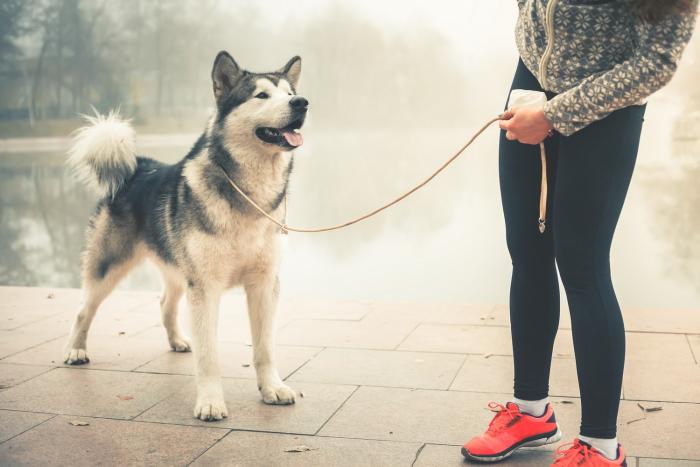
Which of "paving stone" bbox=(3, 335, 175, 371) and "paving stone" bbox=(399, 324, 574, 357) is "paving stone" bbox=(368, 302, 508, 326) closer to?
"paving stone" bbox=(399, 324, 574, 357)

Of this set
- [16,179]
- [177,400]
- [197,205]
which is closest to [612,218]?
[197,205]

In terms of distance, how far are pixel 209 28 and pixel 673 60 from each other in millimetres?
7693

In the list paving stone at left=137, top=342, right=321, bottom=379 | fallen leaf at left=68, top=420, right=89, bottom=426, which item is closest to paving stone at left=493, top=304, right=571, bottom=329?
paving stone at left=137, top=342, right=321, bottom=379

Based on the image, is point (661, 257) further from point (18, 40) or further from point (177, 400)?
point (18, 40)

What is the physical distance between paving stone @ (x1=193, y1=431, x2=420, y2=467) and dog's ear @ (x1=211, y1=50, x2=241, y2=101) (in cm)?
125

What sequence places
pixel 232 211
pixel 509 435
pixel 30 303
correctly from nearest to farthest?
pixel 509 435
pixel 232 211
pixel 30 303

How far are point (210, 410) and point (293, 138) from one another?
1007mm

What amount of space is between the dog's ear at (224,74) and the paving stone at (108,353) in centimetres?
135

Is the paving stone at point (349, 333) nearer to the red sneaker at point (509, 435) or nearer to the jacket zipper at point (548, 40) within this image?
the red sneaker at point (509, 435)

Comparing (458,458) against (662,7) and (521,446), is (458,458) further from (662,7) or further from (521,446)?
(662,7)

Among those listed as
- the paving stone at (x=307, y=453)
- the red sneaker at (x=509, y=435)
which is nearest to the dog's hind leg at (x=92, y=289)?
the paving stone at (x=307, y=453)

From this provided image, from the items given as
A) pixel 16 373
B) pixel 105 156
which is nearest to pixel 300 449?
pixel 16 373

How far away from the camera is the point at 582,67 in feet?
6.09

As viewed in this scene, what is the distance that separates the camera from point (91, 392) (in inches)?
121
